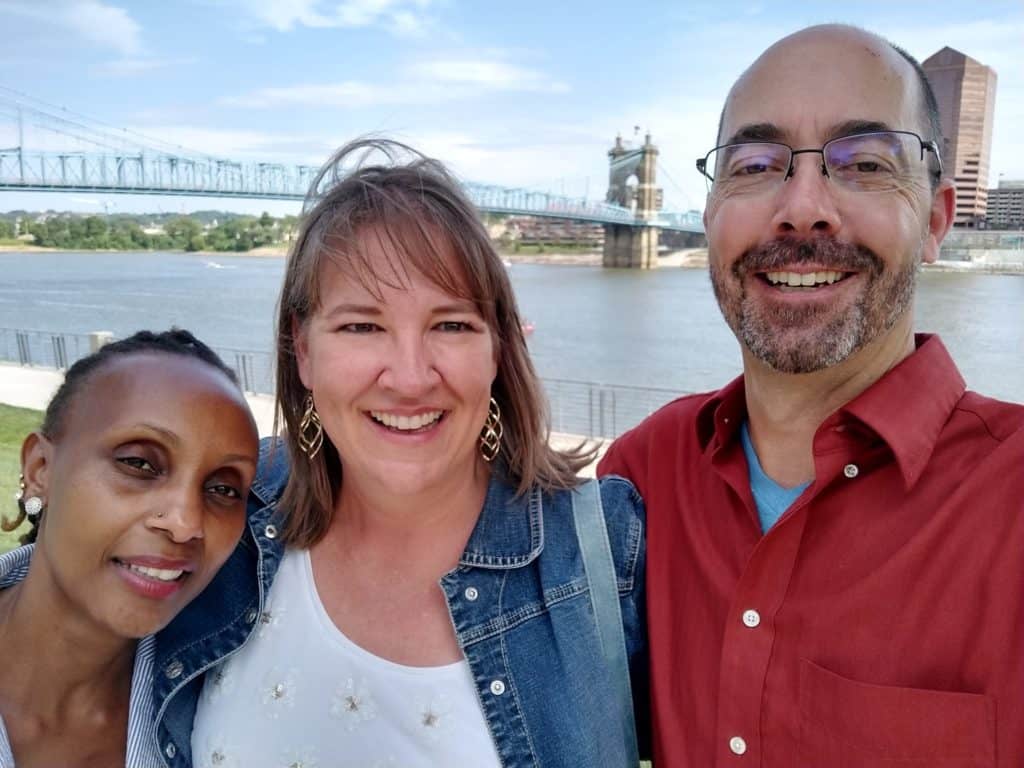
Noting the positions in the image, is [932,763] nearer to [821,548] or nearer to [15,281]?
[821,548]

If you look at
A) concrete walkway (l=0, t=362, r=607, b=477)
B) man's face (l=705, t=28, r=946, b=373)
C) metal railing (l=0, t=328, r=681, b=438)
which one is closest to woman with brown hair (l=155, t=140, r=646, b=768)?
man's face (l=705, t=28, r=946, b=373)

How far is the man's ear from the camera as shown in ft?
5.54

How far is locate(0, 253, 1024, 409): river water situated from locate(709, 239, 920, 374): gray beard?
310 inches

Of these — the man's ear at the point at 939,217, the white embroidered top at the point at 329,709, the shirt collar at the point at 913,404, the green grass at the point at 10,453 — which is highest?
the man's ear at the point at 939,217

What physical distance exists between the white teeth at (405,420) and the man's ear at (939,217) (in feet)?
3.31

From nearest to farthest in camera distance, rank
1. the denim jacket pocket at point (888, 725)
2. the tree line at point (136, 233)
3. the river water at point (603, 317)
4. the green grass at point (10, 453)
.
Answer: the denim jacket pocket at point (888, 725) < the green grass at point (10, 453) < the river water at point (603, 317) < the tree line at point (136, 233)

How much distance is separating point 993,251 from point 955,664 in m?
49.2

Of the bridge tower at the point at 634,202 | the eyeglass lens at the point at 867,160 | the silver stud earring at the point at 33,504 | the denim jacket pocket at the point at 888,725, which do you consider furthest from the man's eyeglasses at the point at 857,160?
the bridge tower at the point at 634,202

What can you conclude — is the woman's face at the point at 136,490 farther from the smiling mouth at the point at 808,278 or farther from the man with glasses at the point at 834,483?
the smiling mouth at the point at 808,278

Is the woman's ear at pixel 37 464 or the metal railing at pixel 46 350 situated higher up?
the woman's ear at pixel 37 464

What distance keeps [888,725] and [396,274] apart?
1.11 m

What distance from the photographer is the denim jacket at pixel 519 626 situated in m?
1.51

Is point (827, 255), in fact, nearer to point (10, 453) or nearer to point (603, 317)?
point (10, 453)

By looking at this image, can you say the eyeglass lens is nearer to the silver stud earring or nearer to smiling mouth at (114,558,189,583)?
smiling mouth at (114,558,189,583)
